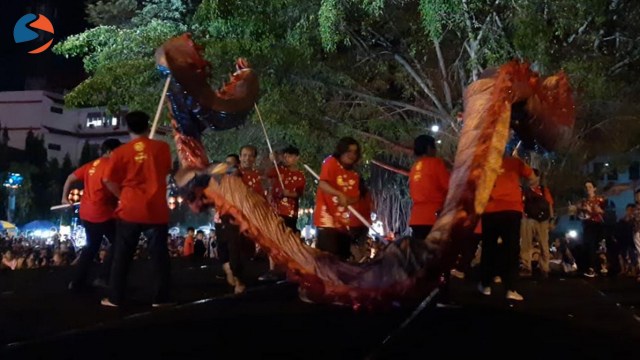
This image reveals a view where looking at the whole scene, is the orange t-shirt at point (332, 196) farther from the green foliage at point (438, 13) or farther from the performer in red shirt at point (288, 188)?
the green foliage at point (438, 13)

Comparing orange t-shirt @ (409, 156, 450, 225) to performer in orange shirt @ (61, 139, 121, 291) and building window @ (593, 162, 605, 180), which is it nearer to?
performer in orange shirt @ (61, 139, 121, 291)

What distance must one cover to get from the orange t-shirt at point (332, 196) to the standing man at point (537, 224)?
13.6ft

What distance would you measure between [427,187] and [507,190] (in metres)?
0.94

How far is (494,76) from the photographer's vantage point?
19.3ft

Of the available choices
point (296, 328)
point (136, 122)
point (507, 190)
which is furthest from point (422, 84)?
point (296, 328)

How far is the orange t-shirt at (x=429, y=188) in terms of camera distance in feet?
20.9

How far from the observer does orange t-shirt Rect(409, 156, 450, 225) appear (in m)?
6.36

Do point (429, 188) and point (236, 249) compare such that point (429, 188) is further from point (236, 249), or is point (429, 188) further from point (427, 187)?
point (236, 249)

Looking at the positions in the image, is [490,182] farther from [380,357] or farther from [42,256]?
[42,256]

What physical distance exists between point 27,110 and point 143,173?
49.3m

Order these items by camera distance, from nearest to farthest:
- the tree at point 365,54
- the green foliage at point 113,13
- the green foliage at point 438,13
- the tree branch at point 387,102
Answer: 1. the green foliage at point 438,13
2. the tree at point 365,54
3. the tree branch at point 387,102
4. the green foliage at point 113,13

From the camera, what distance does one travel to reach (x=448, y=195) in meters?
5.57

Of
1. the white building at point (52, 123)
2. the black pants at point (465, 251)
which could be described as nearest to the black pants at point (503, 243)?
the black pants at point (465, 251)

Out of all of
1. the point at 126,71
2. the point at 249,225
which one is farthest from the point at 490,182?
the point at 126,71
